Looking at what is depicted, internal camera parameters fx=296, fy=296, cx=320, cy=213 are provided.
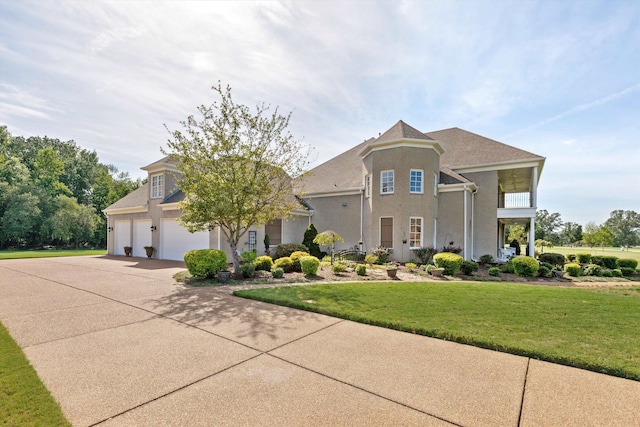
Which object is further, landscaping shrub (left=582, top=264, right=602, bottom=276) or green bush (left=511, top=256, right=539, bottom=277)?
landscaping shrub (left=582, top=264, right=602, bottom=276)

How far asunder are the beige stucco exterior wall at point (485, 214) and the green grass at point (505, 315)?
7739mm

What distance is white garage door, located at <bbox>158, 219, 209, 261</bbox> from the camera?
1627 centimetres

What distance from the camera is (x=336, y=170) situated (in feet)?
70.0

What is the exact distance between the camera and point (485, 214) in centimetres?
1748

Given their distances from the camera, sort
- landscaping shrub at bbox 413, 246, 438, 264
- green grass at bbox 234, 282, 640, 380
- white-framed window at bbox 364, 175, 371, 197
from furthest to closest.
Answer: white-framed window at bbox 364, 175, 371, 197 → landscaping shrub at bbox 413, 246, 438, 264 → green grass at bbox 234, 282, 640, 380

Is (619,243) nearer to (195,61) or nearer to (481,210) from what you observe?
(481,210)

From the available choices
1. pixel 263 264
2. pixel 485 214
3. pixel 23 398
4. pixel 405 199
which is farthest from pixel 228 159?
pixel 485 214

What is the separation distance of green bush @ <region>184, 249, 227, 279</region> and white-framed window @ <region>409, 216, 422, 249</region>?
31.9ft

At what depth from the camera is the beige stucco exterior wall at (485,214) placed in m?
17.2

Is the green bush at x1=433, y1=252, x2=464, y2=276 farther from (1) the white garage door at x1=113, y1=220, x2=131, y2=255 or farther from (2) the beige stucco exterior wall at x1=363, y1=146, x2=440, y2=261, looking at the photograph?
(1) the white garage door at x1=113, y1=220, x2=131, y2=255

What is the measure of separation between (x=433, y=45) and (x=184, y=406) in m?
11.6

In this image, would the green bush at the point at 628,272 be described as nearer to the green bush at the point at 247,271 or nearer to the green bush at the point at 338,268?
the green bush at the point at 338,268

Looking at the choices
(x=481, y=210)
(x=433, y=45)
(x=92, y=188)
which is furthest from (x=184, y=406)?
(x=92, y=188)

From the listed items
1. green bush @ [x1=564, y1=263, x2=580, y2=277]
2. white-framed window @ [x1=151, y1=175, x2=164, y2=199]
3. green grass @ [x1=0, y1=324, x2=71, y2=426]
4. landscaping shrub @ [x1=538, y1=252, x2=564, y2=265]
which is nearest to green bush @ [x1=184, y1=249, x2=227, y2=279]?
green grass @ [x1=0, y1=324, x2=71, y2=426]
